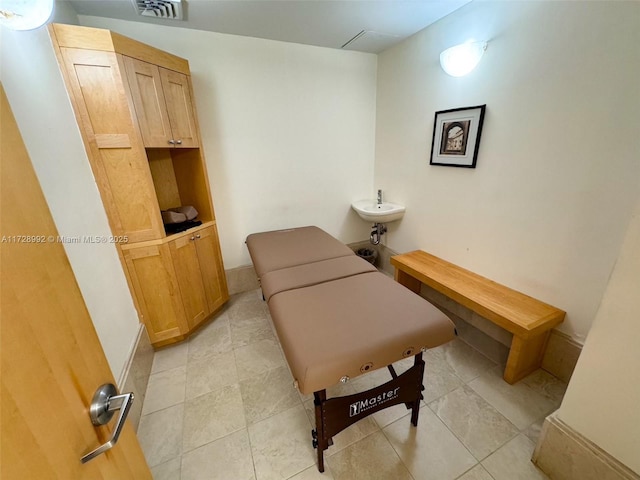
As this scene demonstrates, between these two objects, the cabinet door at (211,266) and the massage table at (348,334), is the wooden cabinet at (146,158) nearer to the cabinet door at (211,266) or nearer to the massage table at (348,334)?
the cabinet door at (211,266)

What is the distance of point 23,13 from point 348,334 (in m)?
1.80

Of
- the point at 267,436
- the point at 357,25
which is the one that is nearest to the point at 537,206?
the point at 357,25

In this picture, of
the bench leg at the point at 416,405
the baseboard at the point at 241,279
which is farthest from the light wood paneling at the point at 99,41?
the bench leg at the point at 416,405

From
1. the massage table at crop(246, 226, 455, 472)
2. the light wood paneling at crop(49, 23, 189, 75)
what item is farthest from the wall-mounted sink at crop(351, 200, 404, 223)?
the light wood paneling at crop(49, 23, 189, 75)

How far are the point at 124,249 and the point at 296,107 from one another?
199cm

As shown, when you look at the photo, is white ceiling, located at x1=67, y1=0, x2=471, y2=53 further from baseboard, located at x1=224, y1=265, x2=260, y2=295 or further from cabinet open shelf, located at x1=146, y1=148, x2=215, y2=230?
baseboard, located at x1=224, y1=265, x2=260, y2=295

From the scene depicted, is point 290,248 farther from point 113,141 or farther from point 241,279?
point 113,141

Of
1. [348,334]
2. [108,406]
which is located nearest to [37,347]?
[108,406]

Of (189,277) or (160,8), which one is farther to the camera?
(189,277)

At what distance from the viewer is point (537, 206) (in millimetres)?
1703

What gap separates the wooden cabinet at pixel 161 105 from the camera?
167 centimetres

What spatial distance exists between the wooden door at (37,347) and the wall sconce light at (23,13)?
0.92 metres

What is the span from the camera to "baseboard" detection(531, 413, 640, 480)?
1.02m

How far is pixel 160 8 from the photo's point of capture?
1822 mm
